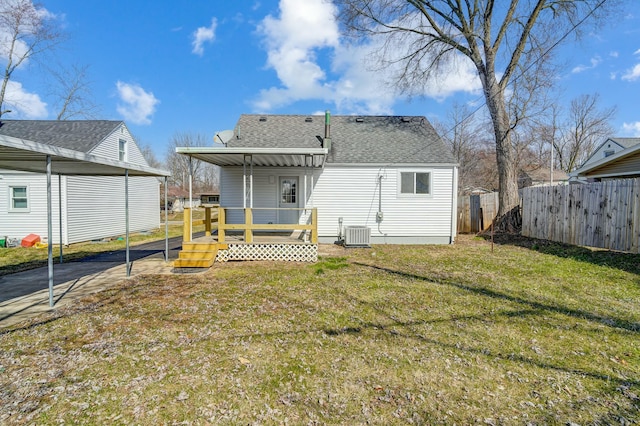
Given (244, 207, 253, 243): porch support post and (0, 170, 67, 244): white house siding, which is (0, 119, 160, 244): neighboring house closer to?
(0, 170, 67, 244): white house siding

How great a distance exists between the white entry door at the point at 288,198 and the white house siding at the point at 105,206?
29.6 feet

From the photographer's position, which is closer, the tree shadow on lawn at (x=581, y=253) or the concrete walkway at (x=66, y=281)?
the concrete walkway at (x=66, y=281)

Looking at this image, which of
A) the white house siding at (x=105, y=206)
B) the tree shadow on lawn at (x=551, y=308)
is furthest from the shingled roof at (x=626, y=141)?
the white house siding at (x=105, y=206)

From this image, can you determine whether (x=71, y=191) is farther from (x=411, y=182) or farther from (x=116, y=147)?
(x=411, y=182)

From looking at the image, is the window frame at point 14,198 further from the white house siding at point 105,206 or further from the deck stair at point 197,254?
the deck stair at point 197,254

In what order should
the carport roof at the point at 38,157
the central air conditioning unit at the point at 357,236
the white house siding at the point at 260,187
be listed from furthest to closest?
the white house siding at the point at 260,187 → the central air conditioning unit at the point at 357,236 → the carport roof at the point at 38,157

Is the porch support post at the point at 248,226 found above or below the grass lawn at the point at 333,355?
above

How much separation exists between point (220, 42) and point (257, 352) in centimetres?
1555

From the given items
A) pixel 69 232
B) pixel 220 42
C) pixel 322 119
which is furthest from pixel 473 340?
pixel 220 42

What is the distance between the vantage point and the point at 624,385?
2.88 metres

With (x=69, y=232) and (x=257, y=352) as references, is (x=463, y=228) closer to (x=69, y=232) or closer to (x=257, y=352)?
(x=257, y=352)

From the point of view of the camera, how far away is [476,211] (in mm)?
14555

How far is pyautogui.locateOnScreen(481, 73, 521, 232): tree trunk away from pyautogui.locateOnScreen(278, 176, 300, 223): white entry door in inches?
367

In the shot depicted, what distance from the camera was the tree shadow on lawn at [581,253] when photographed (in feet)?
25.0
